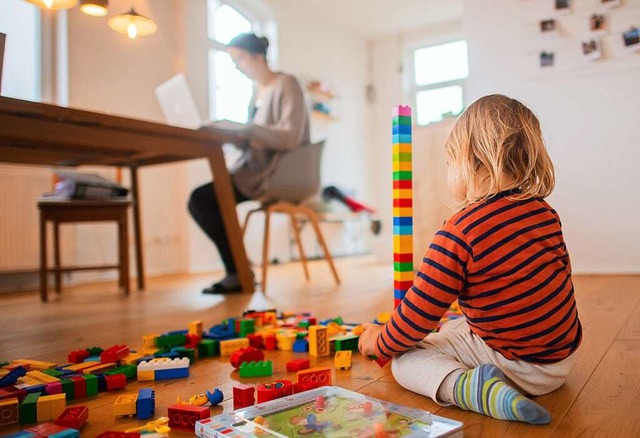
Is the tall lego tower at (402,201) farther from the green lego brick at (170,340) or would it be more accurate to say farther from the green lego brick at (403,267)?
the green lego brick at (170,340)

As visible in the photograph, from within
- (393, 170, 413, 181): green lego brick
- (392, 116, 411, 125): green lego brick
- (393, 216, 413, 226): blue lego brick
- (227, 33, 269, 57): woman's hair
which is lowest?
(393, 216, 413, 226): blue lego brick

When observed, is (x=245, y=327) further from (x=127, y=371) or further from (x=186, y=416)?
(x=186, y=416)

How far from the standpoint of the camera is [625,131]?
283 centimetres

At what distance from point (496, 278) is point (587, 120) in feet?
8.19

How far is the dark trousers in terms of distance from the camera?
2.52 meters

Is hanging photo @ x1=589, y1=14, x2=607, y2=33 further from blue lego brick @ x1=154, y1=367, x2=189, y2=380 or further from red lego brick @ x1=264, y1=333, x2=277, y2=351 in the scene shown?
blue lego brick @ x1=154, y1=367, x2=189, y2=380

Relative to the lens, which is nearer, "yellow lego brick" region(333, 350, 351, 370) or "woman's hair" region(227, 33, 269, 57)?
"yellow lego brick" region(333, 350, 351, 370)

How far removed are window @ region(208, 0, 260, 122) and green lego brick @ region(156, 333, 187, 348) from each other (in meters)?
3.31

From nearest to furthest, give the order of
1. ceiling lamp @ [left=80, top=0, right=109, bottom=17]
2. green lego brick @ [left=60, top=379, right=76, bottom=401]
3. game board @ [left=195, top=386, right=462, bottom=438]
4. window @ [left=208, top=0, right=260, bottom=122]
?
game board @ [left=195, top=386, right=462, bottom=438]
green lego brick @ [left=60, top=379, right=76, bottom=401]
ceiling lamp @ [left=80, top=0, right=109, bottom=17]
window @ [left=208, top=0, right=260, bottom=122]

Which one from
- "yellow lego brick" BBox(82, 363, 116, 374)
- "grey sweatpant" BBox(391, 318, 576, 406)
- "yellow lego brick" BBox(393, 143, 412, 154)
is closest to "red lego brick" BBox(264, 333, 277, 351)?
"yellow lego brick" BBox(82, 363, 116, 374)

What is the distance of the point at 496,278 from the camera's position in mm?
806

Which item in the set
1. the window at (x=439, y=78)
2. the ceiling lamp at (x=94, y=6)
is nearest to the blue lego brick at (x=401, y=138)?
the ceiling lamp at (x=94, y=6)

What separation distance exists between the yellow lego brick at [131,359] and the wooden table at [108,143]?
0.82 metres

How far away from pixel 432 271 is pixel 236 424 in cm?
36
